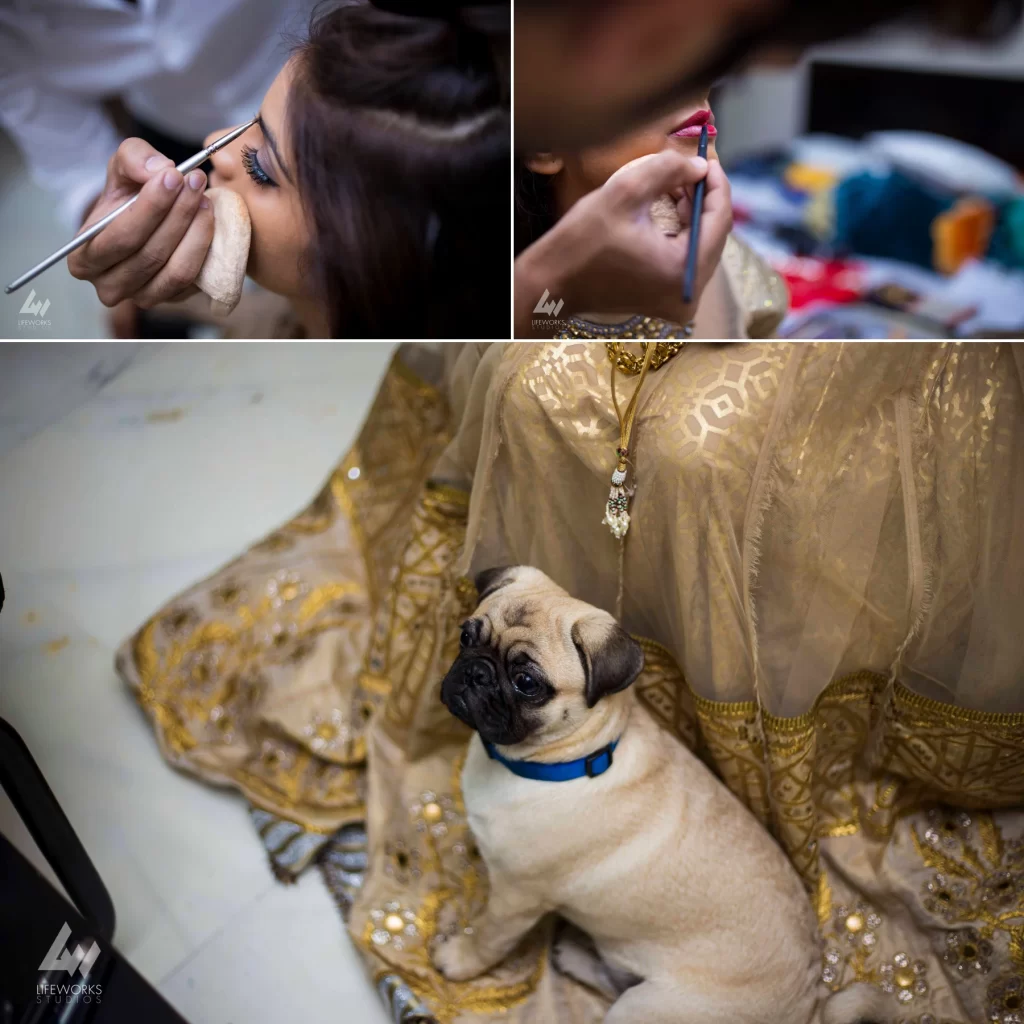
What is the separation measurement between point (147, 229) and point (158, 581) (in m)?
0.70

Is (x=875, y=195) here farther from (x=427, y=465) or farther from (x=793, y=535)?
(x=427, y=465)

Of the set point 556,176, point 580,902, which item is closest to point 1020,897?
point 580,902

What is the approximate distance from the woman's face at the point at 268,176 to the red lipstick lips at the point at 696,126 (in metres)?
0.36

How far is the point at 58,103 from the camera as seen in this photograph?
3.11 ft

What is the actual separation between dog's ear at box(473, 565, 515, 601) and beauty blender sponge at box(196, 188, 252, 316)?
1.25 feet

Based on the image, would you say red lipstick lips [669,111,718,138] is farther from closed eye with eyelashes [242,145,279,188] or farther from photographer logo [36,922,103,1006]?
photographer logo [36,922,103,1006]

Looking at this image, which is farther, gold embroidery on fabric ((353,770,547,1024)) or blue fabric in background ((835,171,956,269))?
gold embroidery on fabric ((353,770,547,1024))

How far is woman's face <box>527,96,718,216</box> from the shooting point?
790 millimetres

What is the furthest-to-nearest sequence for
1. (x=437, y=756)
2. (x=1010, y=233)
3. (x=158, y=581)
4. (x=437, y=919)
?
(x=158, y=581) < (x=437, y=756) < (x=437, y=919) < (x=1010, y=233)

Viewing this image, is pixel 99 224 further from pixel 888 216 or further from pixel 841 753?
pixel 841 753

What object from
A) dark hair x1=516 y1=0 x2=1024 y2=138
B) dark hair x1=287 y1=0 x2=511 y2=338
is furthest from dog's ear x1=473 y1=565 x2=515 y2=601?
dark hair x1=516 y1=0 x2=1024 y2=138

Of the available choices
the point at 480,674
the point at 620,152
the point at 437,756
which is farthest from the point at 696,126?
the point at 437,756

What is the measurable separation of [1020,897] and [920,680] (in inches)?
10.7

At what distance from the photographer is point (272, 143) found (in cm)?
88
